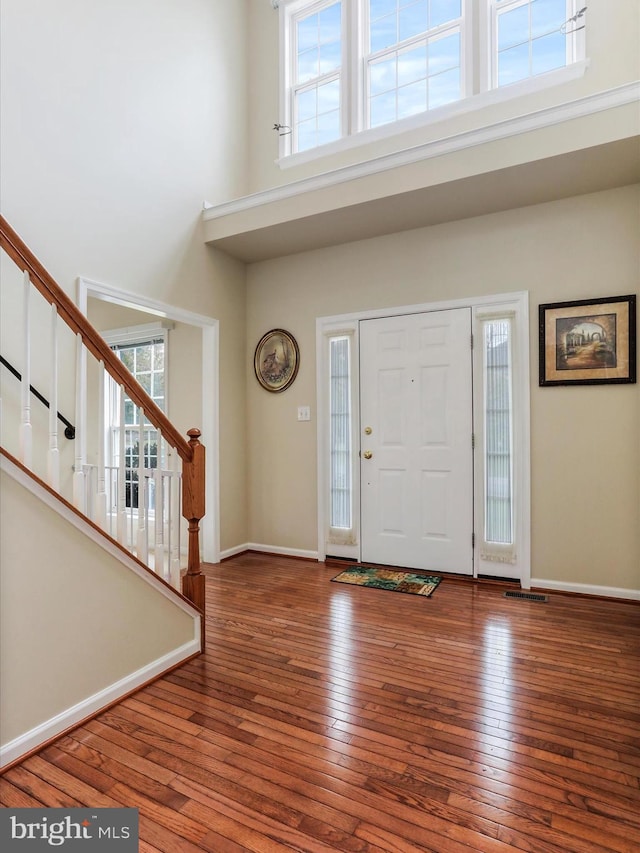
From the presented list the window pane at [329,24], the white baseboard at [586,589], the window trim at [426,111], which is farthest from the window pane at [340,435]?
the window pane at [329,24]

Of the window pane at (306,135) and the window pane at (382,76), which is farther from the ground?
the window pane at (382,76)

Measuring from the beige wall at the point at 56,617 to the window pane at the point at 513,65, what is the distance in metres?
4.00

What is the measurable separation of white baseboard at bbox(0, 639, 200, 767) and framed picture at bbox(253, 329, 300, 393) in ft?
8.06

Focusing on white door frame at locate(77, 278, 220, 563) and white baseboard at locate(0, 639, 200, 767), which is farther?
white door frame at locate(77, 278, 220, 563)

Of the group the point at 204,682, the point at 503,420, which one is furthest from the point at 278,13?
the point at 204,682

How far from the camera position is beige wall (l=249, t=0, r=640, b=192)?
3.03 meters

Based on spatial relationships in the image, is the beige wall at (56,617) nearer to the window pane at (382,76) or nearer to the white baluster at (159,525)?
the white baluster at (159,525)

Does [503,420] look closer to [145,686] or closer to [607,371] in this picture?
[607,371]

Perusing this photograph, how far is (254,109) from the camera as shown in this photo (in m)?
4.45

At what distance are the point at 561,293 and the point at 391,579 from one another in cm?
240

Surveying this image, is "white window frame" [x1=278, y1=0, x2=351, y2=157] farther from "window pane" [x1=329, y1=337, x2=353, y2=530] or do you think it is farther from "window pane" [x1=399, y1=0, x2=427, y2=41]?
"window pane" [x1=329, y1=337, x2=353, y2=530]

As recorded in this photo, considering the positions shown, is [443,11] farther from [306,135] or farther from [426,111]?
[306,135]

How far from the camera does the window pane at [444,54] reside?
363 cm

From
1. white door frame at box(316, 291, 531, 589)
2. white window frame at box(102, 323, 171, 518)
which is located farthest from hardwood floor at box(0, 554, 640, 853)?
white window frame at box(102, 323, 171, 518)
